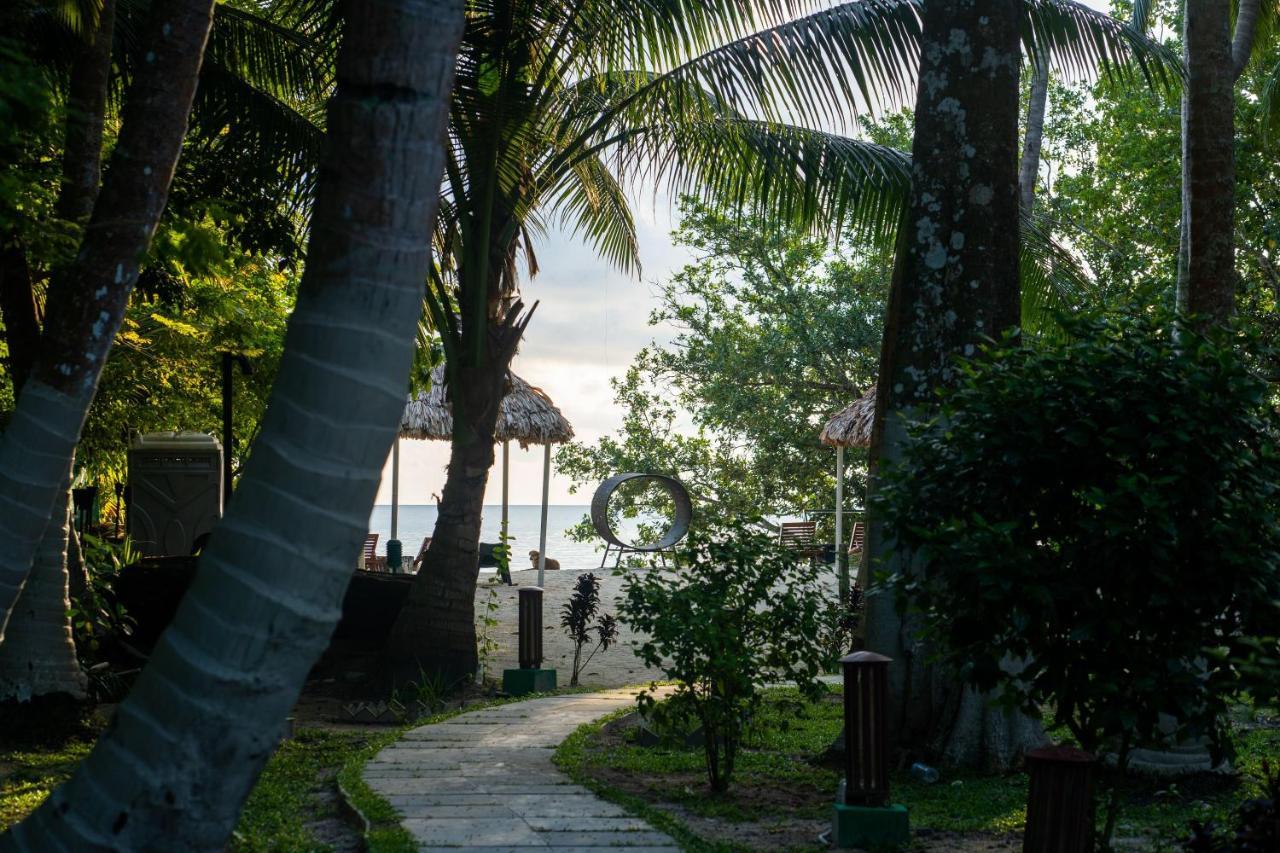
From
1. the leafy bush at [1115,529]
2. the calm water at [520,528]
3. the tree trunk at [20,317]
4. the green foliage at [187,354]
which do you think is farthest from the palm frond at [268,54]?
the calm water at [520,528]

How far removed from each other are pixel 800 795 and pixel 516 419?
14626mm

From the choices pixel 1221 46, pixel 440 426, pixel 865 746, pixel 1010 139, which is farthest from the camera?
pixel 440 426

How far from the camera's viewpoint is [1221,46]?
294 inches

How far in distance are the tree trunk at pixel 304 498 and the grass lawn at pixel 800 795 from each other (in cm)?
307

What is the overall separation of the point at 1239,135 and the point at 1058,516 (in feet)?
45.2

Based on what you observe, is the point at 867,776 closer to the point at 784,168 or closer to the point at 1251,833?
the point at 1251,833

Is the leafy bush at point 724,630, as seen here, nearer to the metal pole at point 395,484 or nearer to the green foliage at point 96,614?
the green foliage at point 96,614

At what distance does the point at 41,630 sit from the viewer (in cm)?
769

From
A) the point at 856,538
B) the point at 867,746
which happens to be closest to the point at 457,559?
the point at 867,746

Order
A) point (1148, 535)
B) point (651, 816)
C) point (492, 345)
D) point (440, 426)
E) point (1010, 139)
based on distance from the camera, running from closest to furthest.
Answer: point (1148, 535) → point (651, 816) → point (1010, 139) → point (492, 345) → point (440, 426)

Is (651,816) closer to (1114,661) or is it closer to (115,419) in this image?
(1114,661)

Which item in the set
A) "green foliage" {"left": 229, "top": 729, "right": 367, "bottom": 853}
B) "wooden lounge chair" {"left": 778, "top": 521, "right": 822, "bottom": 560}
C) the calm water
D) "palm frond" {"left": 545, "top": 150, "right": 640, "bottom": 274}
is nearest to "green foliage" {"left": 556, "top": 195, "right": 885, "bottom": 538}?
"wooden lounge chair" {"left": 778, "top": 521, "right": 822, "bottom": 560}

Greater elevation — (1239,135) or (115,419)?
(1239,135)

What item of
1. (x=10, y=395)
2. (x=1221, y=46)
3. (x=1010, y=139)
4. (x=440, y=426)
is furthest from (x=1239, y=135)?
(x=10, y=395)
